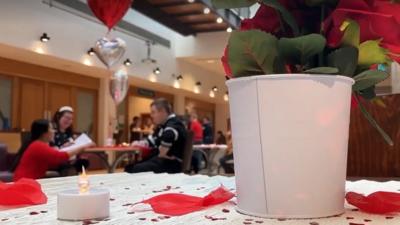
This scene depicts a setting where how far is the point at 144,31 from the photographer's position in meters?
11.1

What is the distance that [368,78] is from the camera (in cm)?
74

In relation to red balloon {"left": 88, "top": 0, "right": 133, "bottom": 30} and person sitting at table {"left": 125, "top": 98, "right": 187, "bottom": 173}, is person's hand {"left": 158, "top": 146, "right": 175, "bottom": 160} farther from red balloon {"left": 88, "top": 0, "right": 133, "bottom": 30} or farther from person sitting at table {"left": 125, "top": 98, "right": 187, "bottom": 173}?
red balloon {"left": 88, "top": 0, "right": 133, "bottom": 30}

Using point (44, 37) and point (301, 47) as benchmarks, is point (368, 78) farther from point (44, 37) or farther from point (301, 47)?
point (44, 37)

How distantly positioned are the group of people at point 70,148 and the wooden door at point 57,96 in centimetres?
493

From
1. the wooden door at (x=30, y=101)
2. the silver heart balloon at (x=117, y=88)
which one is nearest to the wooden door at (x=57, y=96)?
the wooden door at (x=30, y=101)

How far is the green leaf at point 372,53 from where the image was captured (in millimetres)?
702

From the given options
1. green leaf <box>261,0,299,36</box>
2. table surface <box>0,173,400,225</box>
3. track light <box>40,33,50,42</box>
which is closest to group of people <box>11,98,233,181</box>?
table surface <box>0,173,400,225</box>

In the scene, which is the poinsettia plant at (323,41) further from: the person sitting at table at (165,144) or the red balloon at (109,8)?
the person sitting at table at (165,144)

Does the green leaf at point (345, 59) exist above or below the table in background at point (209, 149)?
above

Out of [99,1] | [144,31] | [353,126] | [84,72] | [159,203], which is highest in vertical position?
[144,31]

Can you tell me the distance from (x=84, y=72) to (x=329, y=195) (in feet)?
33.2

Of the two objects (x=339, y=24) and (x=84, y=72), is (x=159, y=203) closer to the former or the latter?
(x=339, y=24)

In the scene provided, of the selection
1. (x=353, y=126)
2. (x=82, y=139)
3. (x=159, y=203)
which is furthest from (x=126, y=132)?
(x=159, y=203)

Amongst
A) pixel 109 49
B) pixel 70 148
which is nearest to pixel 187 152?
pixel 70 148
